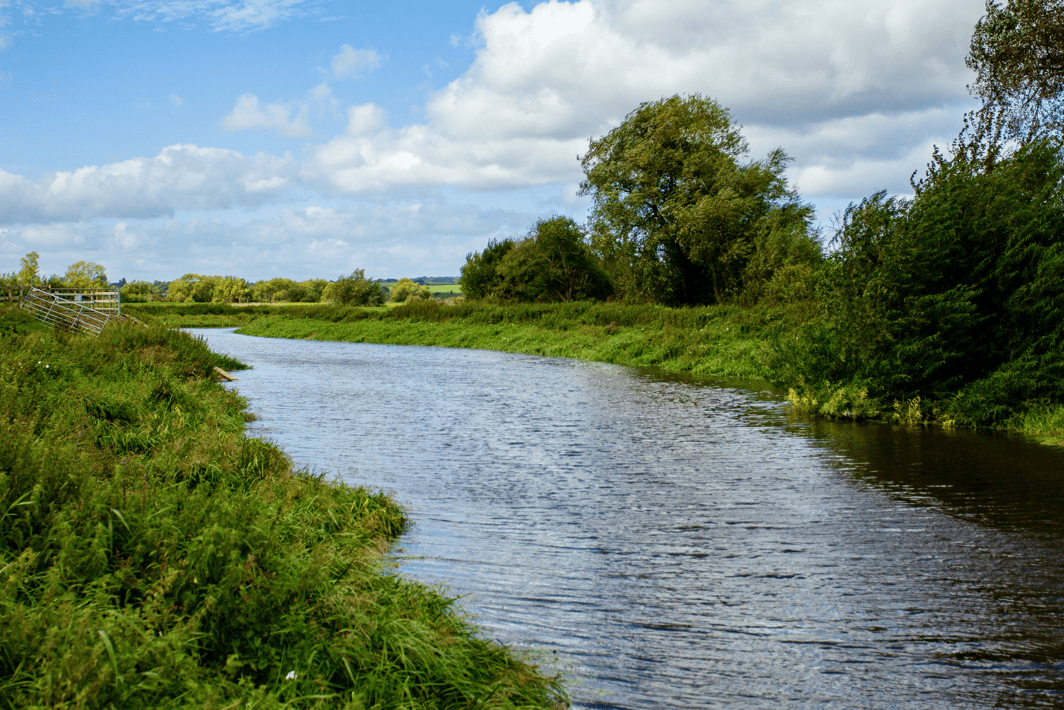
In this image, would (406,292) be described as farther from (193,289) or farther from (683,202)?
(683,202)

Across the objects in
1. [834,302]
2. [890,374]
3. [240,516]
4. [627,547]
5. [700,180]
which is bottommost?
[627,547]

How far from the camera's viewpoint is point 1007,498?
9.39 m

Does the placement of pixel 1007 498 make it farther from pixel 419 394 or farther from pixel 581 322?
pixel 581 322

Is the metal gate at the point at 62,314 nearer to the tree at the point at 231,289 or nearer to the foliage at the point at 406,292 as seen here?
the foliage at the point at 406,292

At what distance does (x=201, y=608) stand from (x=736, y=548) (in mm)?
5132

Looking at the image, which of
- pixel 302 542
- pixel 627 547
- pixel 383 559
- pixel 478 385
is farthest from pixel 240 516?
pixel 478 385

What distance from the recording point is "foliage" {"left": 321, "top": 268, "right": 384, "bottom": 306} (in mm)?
80312

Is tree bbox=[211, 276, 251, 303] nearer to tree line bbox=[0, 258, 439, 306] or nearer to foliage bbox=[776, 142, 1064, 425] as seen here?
tree line bbox=[0, 258, 439, 306]

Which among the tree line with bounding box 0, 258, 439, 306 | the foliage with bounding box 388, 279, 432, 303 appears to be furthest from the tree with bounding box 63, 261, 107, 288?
→ the foliage with bounding box 388, 279, 432, 303

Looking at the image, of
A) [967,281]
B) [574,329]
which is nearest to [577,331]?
[574,329]

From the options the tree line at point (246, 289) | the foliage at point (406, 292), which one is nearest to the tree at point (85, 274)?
the tree line at point (246, 289)

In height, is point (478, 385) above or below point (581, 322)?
below

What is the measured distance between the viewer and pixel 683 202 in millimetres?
39844

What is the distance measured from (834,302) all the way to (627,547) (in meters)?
10.6
